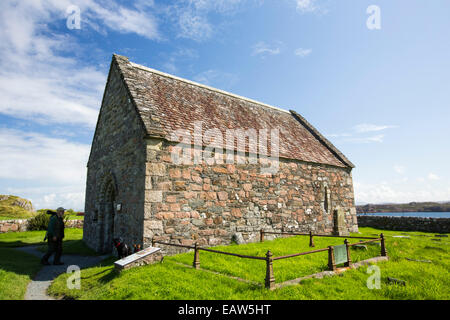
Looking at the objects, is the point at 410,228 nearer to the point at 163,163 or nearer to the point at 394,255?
the point at 394,255

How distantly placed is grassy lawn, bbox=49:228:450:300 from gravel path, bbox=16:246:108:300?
0.31 m

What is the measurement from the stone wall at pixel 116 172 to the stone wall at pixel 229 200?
588 millimetres

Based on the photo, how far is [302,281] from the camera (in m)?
5.98

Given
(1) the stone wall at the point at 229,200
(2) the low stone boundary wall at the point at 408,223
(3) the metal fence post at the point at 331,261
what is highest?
(1) the stone wall at the point at 229,200

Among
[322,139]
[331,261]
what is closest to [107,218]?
[331,261]

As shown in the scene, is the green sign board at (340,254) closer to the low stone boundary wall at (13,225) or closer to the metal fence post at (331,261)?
the metal fence post at (331,261)

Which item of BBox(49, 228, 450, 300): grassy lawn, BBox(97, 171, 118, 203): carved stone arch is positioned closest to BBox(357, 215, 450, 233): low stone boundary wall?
BBox(49, 228, 450, 300): grassy lawn

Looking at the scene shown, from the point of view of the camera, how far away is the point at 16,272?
312 inches

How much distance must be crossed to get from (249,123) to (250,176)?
3890mm

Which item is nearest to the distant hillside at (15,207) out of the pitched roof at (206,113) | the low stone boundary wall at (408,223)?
the pitched roof at (206,113)

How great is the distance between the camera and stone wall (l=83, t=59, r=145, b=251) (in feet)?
30.8

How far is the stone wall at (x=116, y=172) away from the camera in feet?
30.8

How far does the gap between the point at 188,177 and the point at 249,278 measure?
459 cm
